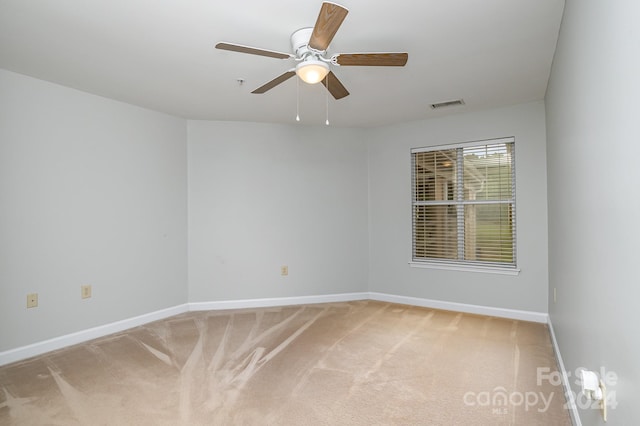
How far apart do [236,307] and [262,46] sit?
10.3 ft

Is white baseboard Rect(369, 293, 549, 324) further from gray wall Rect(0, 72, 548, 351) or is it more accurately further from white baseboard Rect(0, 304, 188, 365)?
white baseboard Rect(0, 304, 188, 365)

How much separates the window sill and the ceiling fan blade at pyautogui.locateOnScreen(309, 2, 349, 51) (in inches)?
126

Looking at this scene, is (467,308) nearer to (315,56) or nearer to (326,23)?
(315,56)

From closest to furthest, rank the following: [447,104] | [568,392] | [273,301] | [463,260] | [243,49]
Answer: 1. [243,49]
2. [568,392]
3. [447,104]
4. [463,260]
5. [273,301]

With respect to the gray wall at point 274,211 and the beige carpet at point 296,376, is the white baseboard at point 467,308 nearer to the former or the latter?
the beige carpet at point 296,376

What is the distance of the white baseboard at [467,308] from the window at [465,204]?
0.49 metres

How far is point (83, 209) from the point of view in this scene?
3457 millimetres

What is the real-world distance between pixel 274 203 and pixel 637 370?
4.04 meters

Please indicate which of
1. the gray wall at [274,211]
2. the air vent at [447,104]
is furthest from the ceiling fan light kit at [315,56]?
the gray wall at [274,211]

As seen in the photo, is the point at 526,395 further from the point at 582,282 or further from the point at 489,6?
the point at 489,6

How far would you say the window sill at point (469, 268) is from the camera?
3996 millimetres

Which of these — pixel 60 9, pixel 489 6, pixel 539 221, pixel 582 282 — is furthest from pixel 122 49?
pixel 539 221

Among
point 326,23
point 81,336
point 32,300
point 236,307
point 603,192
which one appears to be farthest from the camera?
point 236,307

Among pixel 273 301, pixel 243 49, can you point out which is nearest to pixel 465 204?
pixel 273 301
